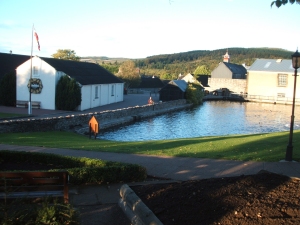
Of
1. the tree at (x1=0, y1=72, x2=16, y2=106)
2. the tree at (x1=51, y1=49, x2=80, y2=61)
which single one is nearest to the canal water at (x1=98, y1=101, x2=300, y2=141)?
the tree at (x1=0, y1=72, x2=16, y2=106)

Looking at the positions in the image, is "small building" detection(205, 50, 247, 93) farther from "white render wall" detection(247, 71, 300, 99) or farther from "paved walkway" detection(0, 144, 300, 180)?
"paved walkway" detection(0, 144, 300, 180)

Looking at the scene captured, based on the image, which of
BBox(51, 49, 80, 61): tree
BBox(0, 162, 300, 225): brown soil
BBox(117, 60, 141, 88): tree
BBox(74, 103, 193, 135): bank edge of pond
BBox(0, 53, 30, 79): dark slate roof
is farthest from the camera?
BBox(51, 49, 80, 61): tree

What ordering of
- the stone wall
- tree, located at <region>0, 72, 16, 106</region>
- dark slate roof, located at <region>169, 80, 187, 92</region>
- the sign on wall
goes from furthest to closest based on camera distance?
1. the stone wall
2. dark slate roof, located at <region>169, 80, 187, 92</region>
3. tree, located at <region>0, 72, 16, 106</region>
4. the sign on wall

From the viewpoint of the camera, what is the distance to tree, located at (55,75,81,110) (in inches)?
1423

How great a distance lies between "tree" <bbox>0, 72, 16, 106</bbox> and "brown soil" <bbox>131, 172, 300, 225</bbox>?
→ 34070 mm

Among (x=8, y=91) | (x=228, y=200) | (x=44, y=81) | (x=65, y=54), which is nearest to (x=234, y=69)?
(x=65, y=54)

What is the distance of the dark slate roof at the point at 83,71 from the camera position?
38.6 metres

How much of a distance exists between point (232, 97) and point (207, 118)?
29306mm

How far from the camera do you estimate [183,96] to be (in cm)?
5509

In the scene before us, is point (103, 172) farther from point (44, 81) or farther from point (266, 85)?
point (266, 85)

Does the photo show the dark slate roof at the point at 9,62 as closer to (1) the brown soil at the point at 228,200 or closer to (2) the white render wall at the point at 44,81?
(2) the white render wall at the point at 44,81

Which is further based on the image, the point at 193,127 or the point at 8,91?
the point at 8,91

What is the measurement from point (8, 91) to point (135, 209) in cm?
3535

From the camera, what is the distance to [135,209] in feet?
20.6
